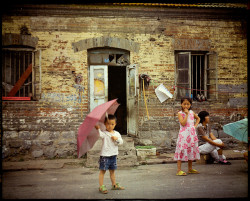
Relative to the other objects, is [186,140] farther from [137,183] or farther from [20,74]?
[20,74]

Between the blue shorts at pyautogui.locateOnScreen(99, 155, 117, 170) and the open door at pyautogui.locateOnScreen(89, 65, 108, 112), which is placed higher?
the open door at pyautogui.locateOnScreen(89, 65, 108, 112)

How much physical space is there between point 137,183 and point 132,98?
11.9 ft

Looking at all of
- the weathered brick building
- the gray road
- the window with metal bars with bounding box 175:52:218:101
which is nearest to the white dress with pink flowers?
the gray road

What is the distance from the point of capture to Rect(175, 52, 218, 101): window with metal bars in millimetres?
8367

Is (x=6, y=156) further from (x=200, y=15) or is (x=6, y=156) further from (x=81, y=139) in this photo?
(x=200, y=15)

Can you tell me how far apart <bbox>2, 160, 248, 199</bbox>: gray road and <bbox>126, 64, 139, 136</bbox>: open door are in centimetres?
183

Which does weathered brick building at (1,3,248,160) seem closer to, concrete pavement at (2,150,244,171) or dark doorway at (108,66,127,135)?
concrete pavement at (2,150,244,171)

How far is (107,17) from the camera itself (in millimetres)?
7996

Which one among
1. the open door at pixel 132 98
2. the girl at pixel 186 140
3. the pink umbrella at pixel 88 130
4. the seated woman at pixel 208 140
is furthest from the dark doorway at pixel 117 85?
the pink umbrella at pixel 88 130

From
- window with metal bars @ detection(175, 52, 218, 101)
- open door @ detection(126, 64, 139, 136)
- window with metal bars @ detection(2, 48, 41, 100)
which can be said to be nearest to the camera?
open door @ detection(126, 64, 139, 136)

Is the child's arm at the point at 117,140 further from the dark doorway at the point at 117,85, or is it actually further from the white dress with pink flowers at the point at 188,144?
the dark doorway at the point at 117,85

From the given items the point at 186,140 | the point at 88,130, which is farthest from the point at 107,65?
the point at 88,130

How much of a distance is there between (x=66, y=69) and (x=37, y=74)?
3.07 feet

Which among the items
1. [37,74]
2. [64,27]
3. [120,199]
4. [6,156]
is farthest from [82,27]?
[120,199]
